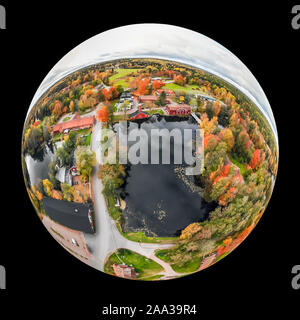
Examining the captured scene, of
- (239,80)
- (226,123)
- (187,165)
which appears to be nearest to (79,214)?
(187,165)

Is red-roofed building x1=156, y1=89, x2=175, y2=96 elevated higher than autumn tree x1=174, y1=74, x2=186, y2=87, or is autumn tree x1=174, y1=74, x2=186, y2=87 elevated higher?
autumn tree x1=174, y1=74, x2=186, y2=87

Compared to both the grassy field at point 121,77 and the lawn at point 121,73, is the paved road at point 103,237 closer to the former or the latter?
the grassy field at point 121,77

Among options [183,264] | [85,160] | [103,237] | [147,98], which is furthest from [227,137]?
[103,237]

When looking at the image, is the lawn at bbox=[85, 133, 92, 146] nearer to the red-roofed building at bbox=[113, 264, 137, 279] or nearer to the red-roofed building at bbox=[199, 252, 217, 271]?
the red-roofed building at bbox=[113, 264, 137, 279]

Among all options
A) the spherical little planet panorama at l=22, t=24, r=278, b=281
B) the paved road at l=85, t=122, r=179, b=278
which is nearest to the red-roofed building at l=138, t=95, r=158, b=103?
the spherical little planet panorama at l=22, t=24, r=278, b=281

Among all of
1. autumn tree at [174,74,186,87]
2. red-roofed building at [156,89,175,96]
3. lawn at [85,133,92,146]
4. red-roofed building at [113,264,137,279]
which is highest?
autumn tree at [174,74,186,87]

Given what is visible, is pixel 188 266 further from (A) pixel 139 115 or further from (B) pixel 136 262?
(A) pixel 139 115

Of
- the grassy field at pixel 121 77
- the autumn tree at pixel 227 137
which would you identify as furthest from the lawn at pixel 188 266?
the grassy field at pixel 121 77

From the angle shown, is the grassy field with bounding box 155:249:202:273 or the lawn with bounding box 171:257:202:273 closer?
the grassy field with bounding box 155:249:202:273
